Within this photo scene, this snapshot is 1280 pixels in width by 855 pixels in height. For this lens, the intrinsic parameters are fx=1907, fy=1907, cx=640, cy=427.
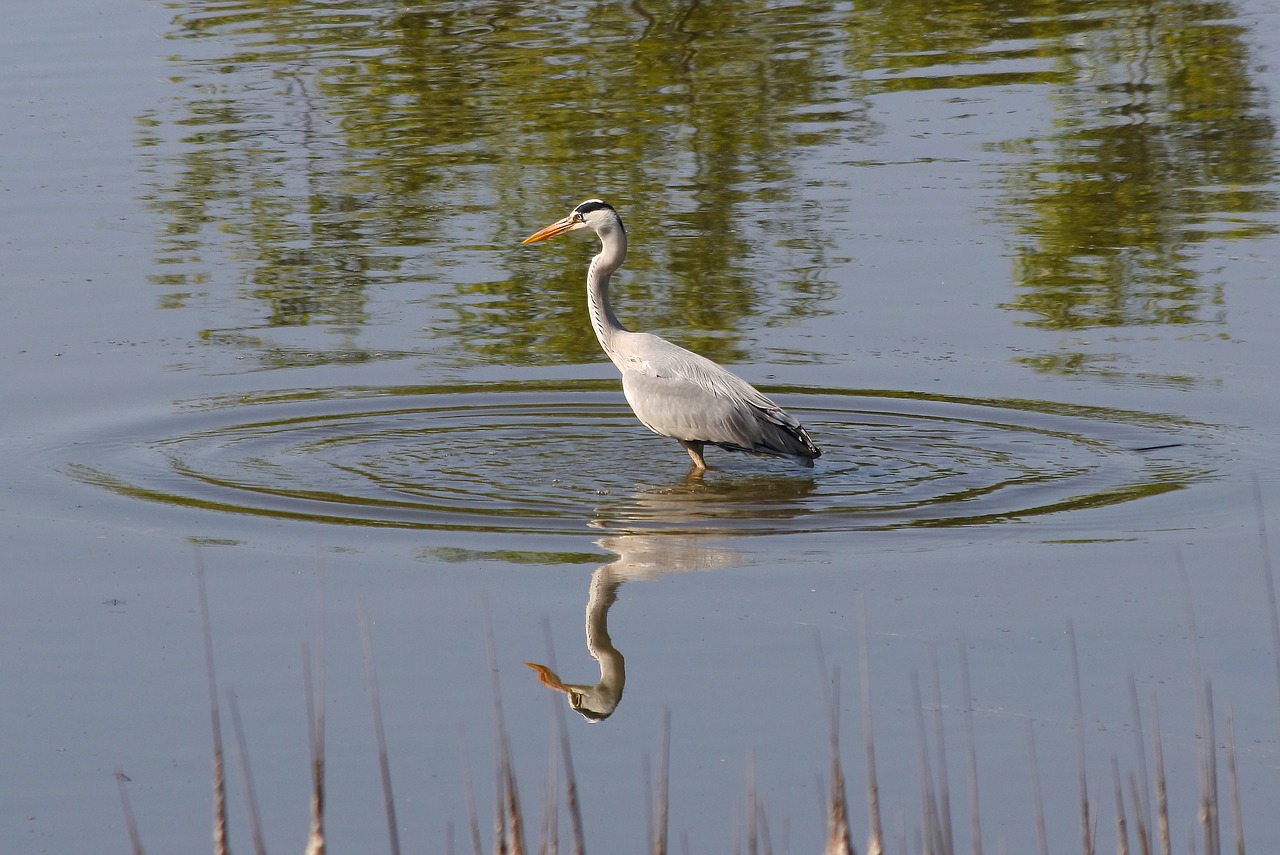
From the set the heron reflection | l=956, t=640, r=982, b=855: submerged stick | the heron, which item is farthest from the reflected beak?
the heron

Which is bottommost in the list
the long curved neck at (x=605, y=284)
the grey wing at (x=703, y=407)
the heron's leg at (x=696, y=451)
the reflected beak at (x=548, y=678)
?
the reflected beak at (x=548, y=678)

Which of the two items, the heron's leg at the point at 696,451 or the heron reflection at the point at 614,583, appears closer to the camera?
the heron reflection at the point at 614,583

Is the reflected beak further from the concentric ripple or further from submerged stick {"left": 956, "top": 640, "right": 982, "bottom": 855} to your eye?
the concentric ripple

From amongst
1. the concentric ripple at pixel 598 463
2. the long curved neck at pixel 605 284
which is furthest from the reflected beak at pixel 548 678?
the long curved neck at pixel 605 284

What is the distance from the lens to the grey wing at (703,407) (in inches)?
437

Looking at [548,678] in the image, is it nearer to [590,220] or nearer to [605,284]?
[605,284]

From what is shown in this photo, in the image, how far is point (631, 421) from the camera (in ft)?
39.6

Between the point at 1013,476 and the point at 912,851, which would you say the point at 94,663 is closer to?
the point at 912,851

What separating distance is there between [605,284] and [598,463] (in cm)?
146

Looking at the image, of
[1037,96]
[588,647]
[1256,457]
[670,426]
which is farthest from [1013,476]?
[1037,96]

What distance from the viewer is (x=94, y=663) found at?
7629 millimetres

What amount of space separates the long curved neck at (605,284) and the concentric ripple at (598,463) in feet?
1.87

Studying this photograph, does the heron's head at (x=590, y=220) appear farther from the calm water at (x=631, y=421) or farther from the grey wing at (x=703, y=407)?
the grey wing at (x=703, y=407)

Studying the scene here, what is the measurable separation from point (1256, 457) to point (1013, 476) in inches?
51.9
